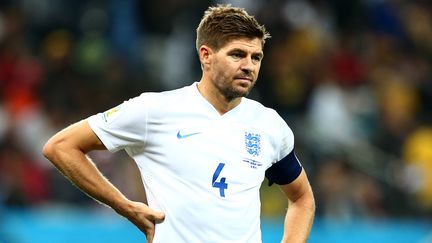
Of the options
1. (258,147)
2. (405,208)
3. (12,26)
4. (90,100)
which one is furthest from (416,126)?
(258,147)

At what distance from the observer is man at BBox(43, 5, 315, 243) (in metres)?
5.38

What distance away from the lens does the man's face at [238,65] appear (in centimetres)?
546

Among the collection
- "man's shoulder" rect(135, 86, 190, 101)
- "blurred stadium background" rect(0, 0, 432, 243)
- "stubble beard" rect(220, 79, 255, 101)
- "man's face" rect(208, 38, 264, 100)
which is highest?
"man's face" rect(208, 38, 264, 100)

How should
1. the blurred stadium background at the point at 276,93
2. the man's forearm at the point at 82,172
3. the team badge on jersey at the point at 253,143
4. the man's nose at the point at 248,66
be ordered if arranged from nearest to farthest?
1. the man's forearm at the point at 82,172
2. the man's nose at the point at 248,66
3. the team badge on jersey at the point at 253,143
4. the blurred stadium background at the point at 276,93

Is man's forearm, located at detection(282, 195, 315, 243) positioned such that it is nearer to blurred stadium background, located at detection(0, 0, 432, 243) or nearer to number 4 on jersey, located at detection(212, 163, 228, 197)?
number 4 on jersey, located at detection(212, 163, 228, 197)

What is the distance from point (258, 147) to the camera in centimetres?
562

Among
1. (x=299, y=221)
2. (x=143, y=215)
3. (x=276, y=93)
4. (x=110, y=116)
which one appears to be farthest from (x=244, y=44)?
(x=276, y=93)

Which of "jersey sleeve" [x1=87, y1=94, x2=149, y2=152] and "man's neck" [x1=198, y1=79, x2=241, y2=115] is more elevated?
"man's neck" [x1=198, y1=79, x2=241, y2=115]

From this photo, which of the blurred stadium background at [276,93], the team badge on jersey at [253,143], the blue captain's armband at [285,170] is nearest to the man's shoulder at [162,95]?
the team badge on jersey at [253,143]

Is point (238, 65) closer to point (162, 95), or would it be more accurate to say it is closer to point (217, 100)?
point (217, 100)

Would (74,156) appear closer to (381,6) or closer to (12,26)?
(12,26)

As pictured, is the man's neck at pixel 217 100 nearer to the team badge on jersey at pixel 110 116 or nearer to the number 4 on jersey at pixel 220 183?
the number 4 on jersey at pixel 220 183

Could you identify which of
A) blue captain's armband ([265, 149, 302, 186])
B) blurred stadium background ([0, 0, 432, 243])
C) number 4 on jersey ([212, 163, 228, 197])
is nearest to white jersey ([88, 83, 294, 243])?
number 4 on jersey ([212, 163, 228, 197])

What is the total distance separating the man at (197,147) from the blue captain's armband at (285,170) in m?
0.22
